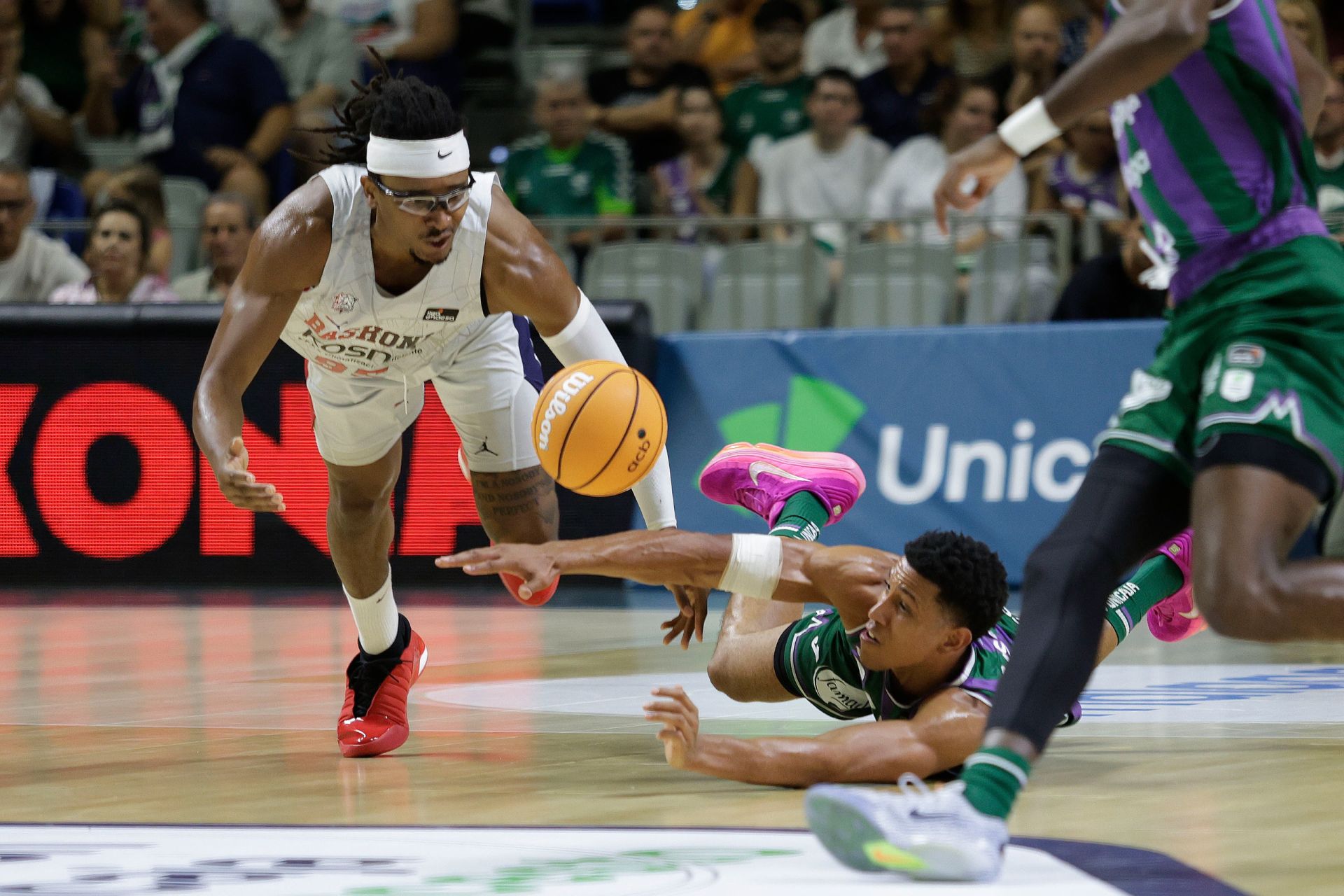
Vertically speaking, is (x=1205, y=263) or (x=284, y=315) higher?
(x=1205, y=263)

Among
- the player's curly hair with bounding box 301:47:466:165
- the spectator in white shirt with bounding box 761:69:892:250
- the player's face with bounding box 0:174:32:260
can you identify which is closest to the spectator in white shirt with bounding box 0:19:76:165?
the player's face with bounding box 0:174:32:260

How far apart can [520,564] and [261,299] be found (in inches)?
63.6

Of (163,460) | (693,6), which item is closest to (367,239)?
(163,460)

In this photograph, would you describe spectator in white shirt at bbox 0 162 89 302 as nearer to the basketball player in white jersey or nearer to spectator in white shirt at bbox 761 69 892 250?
spectator in white shirt at bbox 761 69 892 250

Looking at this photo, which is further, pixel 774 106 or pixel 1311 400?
pixel 774 106

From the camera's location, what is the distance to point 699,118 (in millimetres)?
12492

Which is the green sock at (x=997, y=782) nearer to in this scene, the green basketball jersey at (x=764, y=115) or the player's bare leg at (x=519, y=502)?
the player's bare leg at (x=519, y=502)

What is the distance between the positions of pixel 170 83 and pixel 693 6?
14.2ft

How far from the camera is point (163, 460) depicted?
10930 mm

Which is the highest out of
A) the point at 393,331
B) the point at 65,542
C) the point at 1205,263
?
the point at 1205,263

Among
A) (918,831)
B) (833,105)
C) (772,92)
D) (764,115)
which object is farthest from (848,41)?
(918,831)

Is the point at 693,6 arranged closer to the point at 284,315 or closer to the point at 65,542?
the point at 65,542

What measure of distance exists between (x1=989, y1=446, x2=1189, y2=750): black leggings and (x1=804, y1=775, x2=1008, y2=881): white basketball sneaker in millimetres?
224

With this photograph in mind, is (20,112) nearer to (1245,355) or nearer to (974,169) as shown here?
(974,169)
